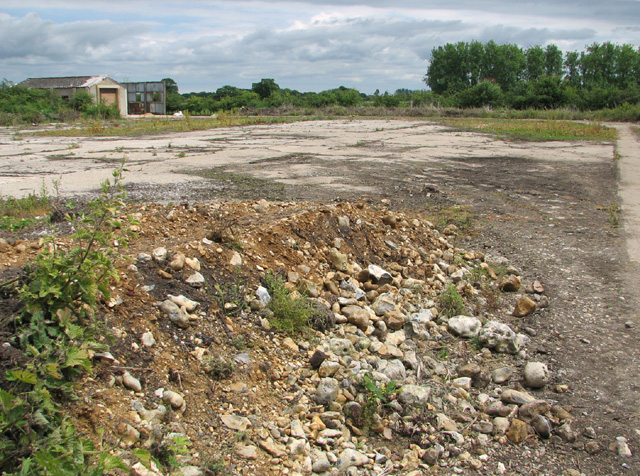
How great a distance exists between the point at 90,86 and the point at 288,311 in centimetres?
5124

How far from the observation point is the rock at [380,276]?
424 cm

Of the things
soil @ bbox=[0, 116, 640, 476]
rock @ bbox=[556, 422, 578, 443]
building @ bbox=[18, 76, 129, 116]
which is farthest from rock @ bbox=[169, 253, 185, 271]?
building @ bbox=[18, 76, 129, 116]

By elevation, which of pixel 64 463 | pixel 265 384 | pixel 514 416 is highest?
pixel 64 463

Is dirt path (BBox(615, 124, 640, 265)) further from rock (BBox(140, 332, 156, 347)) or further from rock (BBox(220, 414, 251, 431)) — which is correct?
rock (BBox(140, 332, 156, 347))

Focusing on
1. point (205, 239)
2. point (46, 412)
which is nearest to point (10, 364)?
point (46, 412)

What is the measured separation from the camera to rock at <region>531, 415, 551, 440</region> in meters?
2.60

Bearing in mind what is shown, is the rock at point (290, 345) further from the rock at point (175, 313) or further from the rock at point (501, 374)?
the rock at point (501, 374)

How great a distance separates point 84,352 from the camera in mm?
2100

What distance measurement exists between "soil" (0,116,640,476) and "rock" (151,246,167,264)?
4.5 inches

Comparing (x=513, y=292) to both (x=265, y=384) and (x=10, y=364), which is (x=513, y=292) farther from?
(x=10, y=364)

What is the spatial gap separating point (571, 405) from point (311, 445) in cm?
150

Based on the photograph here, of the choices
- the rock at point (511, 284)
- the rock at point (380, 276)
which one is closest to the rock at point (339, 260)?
the rock at point (380, 276)

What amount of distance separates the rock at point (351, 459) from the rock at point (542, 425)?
0.94 meters

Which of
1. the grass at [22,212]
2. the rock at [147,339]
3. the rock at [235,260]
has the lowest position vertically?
the rock at [147,339]
